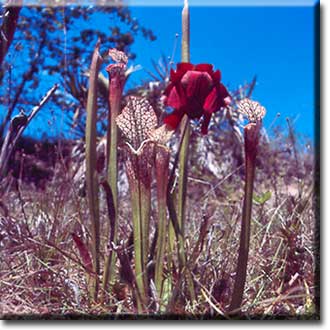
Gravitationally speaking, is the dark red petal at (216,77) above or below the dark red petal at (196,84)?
above

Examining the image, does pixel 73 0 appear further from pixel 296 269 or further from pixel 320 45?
pixel 296 269

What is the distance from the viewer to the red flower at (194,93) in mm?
718

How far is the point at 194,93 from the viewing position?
2.36 ft

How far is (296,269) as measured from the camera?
91cm

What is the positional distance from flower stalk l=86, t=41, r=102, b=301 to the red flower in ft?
0.38

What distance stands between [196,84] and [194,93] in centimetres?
1

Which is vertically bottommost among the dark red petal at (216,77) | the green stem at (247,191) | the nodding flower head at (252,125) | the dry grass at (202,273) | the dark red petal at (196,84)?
the dry grass at (202,273)

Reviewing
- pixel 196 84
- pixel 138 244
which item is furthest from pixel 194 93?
pixel 138 244

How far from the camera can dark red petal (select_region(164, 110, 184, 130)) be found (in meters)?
0.73

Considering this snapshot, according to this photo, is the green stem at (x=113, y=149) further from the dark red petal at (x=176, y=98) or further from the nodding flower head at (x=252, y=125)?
the nodding flower head at (x=252, y=125)

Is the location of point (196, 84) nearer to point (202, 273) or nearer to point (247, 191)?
point (247, 191)

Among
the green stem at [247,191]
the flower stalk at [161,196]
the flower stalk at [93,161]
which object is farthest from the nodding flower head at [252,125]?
the flower stalk at [93,161]

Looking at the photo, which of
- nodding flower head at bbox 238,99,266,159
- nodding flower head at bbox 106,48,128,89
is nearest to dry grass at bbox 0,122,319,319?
nodding flower head at bbox 238,99,266,159

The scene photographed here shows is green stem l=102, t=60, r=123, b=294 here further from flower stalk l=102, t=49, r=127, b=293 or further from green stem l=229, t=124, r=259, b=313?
green stem l=229, t=124, r=259, b=313
